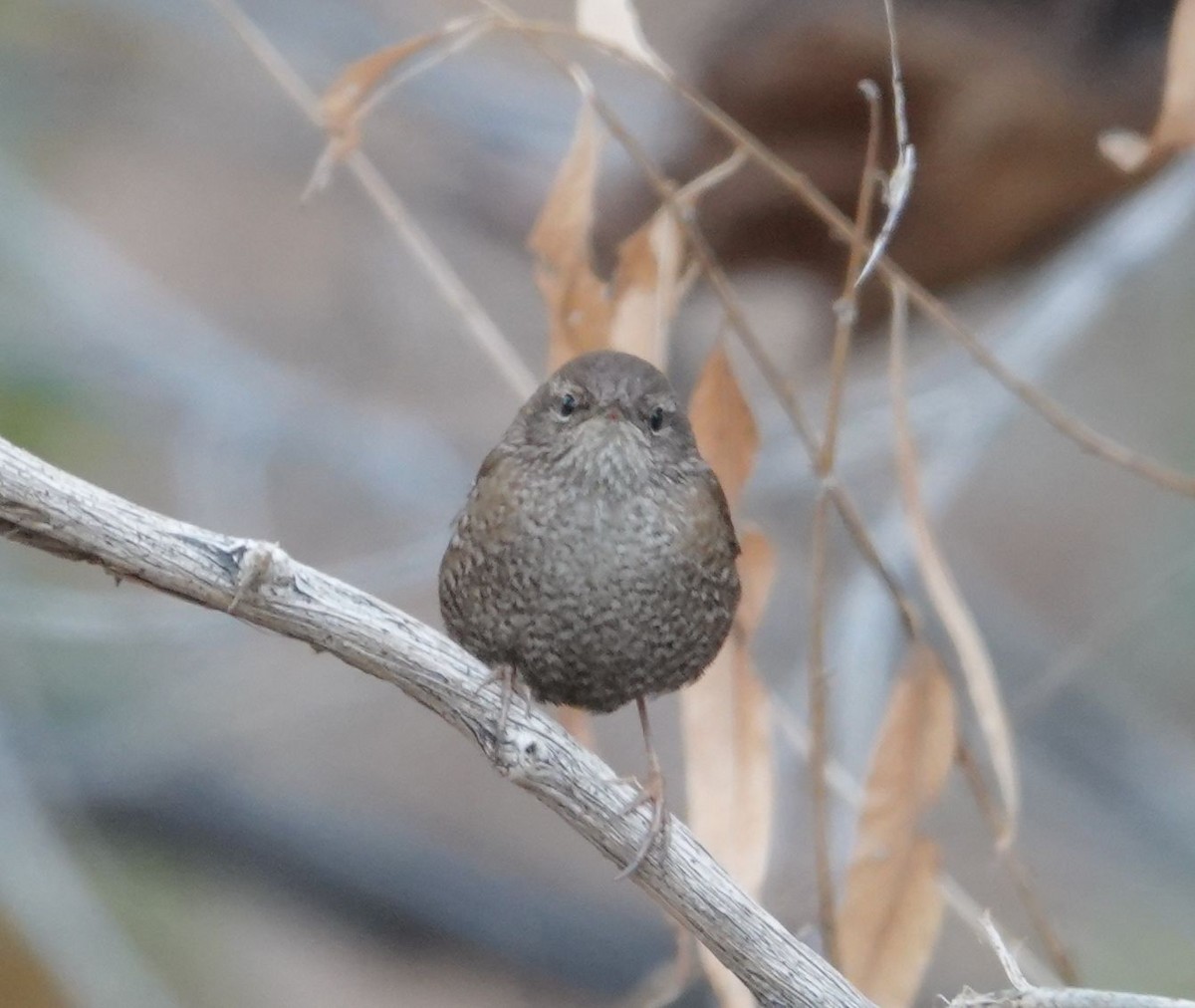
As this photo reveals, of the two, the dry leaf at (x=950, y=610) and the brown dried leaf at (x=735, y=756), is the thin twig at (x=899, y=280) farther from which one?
the brown dried leaf at (x=735, y=756)

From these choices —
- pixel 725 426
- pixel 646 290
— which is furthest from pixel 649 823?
pixel 646 290

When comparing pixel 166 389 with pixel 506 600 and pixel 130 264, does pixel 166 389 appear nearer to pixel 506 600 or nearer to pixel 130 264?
pixel 130 264

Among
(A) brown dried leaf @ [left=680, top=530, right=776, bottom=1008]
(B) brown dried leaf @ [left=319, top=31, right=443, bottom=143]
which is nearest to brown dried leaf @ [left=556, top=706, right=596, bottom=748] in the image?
(A) brown dried leaf @ [left=680, top=530, right=776, bottom=1008]

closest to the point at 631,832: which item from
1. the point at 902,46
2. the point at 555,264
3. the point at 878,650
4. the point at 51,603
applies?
the point at 555,264

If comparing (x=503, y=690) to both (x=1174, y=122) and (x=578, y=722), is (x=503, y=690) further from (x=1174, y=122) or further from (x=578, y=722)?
(x=1174, y=122)

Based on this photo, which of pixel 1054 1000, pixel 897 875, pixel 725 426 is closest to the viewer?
pixel 1054 1000

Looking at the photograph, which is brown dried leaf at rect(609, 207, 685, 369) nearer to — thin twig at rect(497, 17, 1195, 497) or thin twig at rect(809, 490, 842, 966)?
thin twig at rect(497, 17, 1195, 497)

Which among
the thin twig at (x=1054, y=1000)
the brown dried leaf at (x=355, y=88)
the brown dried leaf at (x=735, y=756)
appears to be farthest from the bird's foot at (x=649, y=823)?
the brown dried leaf at (x=355, y=88)
